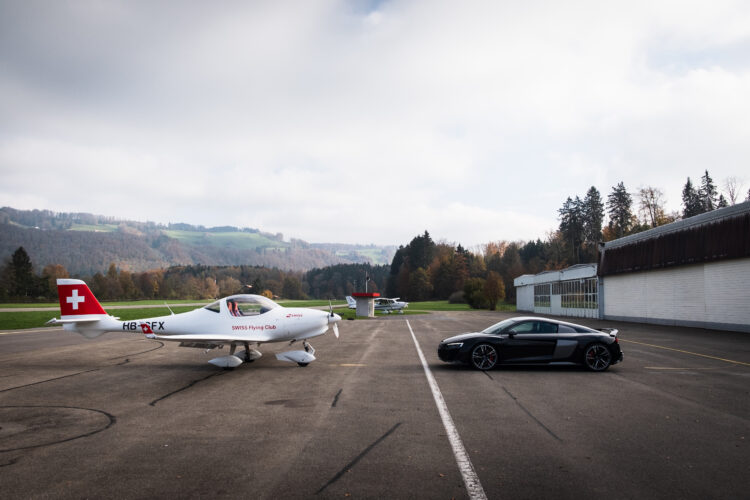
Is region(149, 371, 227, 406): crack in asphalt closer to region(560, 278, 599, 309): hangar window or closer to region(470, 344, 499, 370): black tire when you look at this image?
region(470, 344, 499, 370): black tire

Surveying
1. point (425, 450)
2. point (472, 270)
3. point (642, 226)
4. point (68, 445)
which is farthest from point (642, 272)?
point (472, 270)

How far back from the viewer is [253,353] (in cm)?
1485

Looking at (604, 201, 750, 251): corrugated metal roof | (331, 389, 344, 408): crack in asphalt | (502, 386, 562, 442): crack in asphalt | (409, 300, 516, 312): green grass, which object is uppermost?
(604, 201, 750, 251): corrugated metal roof

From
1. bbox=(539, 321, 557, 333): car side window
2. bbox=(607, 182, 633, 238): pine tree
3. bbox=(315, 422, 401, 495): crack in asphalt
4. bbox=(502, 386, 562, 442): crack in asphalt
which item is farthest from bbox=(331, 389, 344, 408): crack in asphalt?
bbox=(607, 182, 633, 238): pine tree

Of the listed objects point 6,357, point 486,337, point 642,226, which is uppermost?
point 642,226

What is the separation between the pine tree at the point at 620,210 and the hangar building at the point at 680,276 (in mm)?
44749

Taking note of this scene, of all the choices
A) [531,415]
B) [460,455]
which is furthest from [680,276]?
[460,455]

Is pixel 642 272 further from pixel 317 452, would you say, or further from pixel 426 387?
pixel 317 452

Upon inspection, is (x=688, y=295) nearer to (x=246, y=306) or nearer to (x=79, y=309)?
(x=246, y=306)

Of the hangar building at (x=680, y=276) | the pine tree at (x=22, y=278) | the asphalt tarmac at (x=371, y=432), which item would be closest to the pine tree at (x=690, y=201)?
the hangar building at (x=680, y=276)

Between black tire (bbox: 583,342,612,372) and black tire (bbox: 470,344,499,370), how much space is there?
230cm

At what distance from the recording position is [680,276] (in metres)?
29.8

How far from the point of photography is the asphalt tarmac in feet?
15.6

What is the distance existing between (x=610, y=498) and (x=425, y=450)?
2157 millimetres
